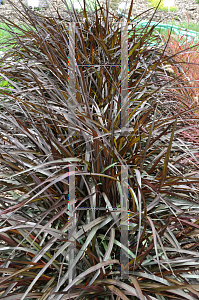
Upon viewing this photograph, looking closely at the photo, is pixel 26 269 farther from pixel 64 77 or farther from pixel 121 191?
pixel 64 77

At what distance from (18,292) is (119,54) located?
1525 mm

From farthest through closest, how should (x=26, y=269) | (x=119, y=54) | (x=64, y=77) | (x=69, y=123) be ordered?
(x=119, y=54) → (x=64, y=77) → (x=69, y=123) → (x=26, y=269)

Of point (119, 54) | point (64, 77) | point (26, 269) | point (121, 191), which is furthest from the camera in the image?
point (119, 54)

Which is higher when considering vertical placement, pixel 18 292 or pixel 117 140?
pixel 117 140

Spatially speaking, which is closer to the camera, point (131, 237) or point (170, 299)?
point (170, 299)

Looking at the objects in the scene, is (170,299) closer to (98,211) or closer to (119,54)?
(98,211)

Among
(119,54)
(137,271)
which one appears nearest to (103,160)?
(137,271)

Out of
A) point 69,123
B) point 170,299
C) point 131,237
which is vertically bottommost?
point 170,299

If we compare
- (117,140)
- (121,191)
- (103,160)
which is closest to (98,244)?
(121,191)

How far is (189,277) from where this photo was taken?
2.59ft

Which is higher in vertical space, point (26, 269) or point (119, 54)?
point (119, 54)

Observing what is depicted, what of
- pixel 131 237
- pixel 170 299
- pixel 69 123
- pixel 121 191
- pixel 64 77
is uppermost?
pixel 64 77

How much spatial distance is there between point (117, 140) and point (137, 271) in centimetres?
52

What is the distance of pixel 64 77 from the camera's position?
1.47 m
